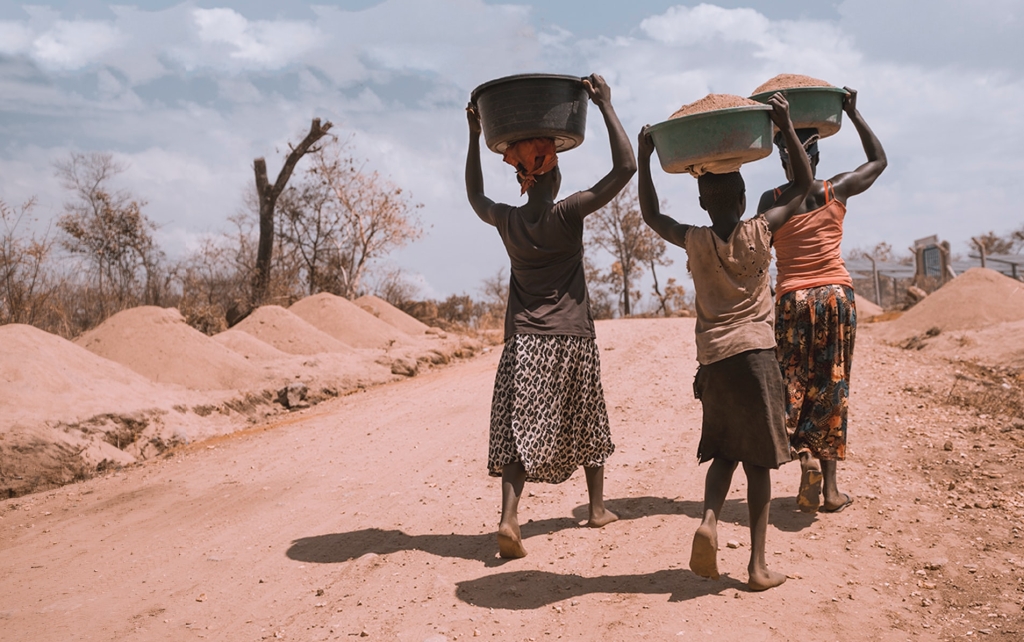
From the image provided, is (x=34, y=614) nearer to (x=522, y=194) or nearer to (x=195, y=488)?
(x=195, y=488)

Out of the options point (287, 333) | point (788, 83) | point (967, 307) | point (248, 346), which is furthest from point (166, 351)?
point (967, 307)

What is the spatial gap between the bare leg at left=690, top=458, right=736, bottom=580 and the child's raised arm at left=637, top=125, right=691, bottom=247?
86 centimetres

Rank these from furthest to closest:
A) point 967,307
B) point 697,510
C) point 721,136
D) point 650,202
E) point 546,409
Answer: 1. point 967,307
2. point 697,510
3. point 546,409
4. point 650,202
5. point 721,136

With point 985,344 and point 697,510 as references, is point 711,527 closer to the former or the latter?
point 697,510

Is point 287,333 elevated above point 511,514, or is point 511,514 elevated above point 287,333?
point 287,333

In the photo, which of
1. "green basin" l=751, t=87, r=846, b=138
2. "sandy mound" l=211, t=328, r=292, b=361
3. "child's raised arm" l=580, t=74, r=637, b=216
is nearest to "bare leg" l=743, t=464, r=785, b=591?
"child's raised arm" l=580, t=74, r=637, b=216

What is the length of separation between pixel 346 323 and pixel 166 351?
188 inches

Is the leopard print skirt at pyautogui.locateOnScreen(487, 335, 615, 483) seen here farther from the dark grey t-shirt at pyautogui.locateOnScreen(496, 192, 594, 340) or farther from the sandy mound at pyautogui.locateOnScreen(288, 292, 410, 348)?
the sandy mound at pyautogui.locateOnScreen(288, 292, 410, 348)

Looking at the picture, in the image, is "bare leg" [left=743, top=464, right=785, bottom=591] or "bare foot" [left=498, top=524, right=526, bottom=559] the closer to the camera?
"bare leg" [left=743, top=464, right=785, bottom=591]

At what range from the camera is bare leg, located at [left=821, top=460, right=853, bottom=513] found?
164 inches

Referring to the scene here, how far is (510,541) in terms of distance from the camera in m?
3.55

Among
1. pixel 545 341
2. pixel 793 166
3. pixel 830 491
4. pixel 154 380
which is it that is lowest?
pixel 830 491

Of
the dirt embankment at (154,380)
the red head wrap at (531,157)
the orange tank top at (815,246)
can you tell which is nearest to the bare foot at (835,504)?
the orange tank top at (815,246)

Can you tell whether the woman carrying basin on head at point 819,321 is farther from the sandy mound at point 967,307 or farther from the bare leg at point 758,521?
the sandy mound at point 967,307
